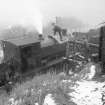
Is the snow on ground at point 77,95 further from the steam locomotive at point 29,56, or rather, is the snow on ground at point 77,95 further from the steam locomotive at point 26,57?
the steam locomotive at point 26,57

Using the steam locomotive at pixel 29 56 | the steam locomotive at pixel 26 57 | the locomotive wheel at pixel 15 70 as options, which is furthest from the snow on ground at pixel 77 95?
the steam locomotive at pixel 26 57

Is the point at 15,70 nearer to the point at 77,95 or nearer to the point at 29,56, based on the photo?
the point at 29,56

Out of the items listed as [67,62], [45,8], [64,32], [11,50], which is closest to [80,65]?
[67,62]

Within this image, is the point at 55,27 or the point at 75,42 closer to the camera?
the point at 55,27

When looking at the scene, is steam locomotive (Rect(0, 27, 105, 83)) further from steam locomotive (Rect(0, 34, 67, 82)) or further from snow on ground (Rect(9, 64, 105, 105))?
snow on ground (Rect(9, 64, 105, 105))

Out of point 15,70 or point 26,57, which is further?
point 15,70

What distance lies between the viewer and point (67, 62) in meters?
12.0

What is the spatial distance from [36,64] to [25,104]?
4.66 metres

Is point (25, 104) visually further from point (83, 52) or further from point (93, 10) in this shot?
point (93, 10)

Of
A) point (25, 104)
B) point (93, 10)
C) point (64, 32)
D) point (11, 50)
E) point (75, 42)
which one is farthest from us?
point (93, 10)

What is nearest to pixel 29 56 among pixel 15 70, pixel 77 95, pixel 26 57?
pixel 26 57

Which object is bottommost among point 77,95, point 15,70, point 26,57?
point 77,95

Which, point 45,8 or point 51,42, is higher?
point 45,8

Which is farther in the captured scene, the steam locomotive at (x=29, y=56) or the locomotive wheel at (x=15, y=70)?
the locomotive wheel at (x=15, y=70)
